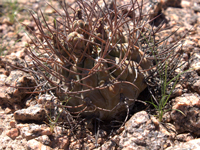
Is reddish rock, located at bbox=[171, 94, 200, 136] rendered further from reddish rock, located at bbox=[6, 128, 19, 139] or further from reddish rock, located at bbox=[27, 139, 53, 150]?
reddish rock, located at bbox=[6, 128, 19, 139]

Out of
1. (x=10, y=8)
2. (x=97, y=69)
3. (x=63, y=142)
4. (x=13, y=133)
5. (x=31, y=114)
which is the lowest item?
(x=63, y=142)

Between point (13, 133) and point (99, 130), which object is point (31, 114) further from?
point (99, 130)

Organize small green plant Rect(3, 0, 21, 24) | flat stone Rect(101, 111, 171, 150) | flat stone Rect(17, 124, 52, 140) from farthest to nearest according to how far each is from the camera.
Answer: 1. small green plant Rect(3, 0, 21, 24)
2. flat stone Rect(17, 124, 52, 140)
3. flat stone Rect(101, 111, 171, 150)

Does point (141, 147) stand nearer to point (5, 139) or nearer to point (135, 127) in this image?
point (135, 127)

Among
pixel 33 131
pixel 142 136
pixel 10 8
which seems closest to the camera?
pixel 142 136

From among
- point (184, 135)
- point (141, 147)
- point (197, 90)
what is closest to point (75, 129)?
point (141, 147)

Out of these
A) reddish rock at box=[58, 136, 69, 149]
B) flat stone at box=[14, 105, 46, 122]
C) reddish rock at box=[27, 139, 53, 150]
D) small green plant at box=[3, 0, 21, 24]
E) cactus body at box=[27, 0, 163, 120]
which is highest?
small green plant at box=[3, 0, 21, 24]

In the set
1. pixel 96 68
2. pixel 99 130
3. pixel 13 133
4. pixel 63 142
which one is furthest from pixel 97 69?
pixel 13 133

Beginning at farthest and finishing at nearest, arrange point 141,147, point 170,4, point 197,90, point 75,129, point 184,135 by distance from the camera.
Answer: point 170,4 < point 197,90 < point 75,129 < point 184,135 < point 141,147

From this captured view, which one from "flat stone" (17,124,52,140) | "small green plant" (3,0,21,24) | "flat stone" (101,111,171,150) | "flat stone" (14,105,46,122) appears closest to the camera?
"flat stone" (101,111,171,150)

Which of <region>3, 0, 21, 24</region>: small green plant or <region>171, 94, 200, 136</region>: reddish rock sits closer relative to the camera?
<region>171, 94, 200, 136</region>: reddish rock

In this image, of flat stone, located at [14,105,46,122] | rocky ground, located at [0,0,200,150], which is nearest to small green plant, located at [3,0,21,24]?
rocky ground, located at [0,0,200,150]
